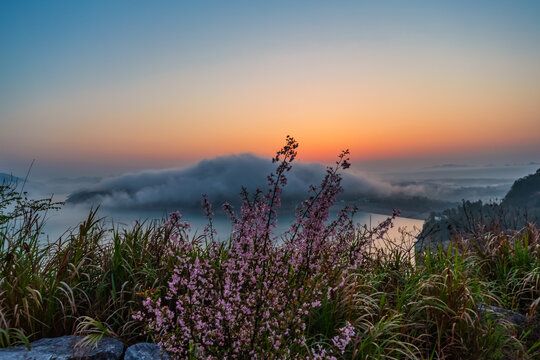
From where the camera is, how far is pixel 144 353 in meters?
4.12

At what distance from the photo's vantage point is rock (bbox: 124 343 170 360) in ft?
13.3

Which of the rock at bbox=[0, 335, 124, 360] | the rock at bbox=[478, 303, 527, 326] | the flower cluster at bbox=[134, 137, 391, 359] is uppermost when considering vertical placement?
the flower cluster at bbox=[134, 137, 391, 359]

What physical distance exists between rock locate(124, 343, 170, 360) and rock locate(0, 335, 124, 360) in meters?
0.29

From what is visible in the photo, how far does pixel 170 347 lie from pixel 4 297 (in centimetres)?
289

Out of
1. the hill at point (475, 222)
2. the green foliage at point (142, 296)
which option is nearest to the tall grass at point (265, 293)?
the green foliage at point (142, 296)

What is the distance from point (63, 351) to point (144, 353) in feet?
3.06

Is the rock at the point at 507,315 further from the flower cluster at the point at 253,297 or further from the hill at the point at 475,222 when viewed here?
the flower cluster at the point at 253,297

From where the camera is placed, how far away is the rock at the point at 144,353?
407cm

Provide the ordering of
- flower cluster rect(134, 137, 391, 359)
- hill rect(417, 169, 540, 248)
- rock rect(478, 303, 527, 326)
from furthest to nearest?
hill rect(417, 169, 540, 248)
rock rect(478, 303, 527, 326)
flower cluster rect(134, 137, 391, 359)

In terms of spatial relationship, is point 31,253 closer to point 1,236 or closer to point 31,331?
point 1,236

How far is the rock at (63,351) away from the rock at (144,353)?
291 millimetres

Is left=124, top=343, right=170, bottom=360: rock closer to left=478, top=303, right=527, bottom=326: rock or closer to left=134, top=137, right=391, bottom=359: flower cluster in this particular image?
left=134, top=137, right=391, bottom=359: flower cluster

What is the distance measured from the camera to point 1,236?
5512 mm

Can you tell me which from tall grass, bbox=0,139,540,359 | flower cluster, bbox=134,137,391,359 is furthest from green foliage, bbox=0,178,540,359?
flower cluster, bbox=134,137,391,359
